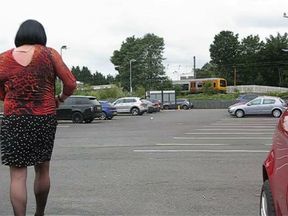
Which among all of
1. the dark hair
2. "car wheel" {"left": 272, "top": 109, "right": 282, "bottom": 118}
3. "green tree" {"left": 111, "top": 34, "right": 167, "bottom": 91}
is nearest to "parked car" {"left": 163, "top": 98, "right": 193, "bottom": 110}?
"car wheel" {"left": 272, "top": 109, "right": 282, "bottom": 118}

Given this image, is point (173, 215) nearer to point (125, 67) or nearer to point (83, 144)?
point (83, 144)

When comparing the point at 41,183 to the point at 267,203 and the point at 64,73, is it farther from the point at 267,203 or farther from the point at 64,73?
the point at 267,203

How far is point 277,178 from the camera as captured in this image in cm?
371

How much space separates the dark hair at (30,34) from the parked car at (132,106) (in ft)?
125

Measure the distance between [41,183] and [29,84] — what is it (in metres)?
0.91

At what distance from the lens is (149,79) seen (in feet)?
360

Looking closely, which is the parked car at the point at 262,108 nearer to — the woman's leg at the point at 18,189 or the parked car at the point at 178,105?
the parked car at the point at 178,105

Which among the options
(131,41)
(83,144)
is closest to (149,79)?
(131,41)

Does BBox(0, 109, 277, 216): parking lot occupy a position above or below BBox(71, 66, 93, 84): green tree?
below

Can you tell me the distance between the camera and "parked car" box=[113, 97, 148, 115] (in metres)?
43.1

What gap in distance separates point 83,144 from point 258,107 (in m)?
21.8

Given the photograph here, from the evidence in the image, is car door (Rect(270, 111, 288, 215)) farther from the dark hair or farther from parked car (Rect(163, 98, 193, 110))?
parked car (Rect(163, 98, 193, 110))

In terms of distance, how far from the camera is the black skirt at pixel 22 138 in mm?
4422

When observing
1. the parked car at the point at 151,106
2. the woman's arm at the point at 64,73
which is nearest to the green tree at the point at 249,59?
the parked car at the point at 151,106
